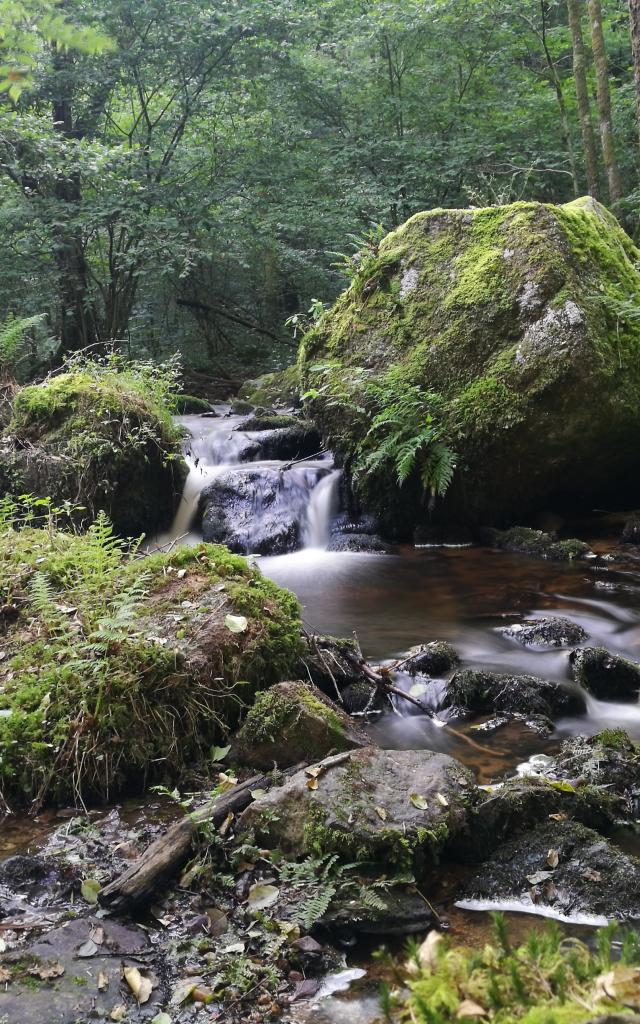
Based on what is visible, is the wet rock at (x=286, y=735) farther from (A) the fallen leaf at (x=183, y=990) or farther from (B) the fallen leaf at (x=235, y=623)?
(A) the fallen leaf at (x=183, y=990)

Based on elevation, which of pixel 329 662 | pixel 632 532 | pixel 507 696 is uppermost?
pixel 632 532

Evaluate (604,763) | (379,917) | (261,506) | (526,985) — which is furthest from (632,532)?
(526,985)

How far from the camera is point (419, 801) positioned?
310 cm

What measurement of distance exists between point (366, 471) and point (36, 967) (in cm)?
740

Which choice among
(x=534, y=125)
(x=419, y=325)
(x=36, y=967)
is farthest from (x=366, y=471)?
(x=534, y=125)

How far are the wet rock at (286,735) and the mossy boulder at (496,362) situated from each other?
530 centimetres

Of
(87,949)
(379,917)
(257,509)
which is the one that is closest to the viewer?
(87,949)

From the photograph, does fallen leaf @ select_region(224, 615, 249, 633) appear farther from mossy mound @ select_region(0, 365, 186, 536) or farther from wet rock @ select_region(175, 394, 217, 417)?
wet rock @ select_region(175, 394, 217, 417)

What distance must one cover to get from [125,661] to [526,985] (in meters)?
2.66

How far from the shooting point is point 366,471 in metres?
9.42

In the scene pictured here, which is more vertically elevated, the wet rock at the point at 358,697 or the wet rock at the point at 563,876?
the wet rock at the point at 358,697

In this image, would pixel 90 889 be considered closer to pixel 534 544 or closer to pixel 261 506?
pixel 534 544

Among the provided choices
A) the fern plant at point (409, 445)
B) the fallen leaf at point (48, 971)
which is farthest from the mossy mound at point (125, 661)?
the fern plant at point (409, 445)

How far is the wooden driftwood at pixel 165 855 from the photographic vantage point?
2754mm
